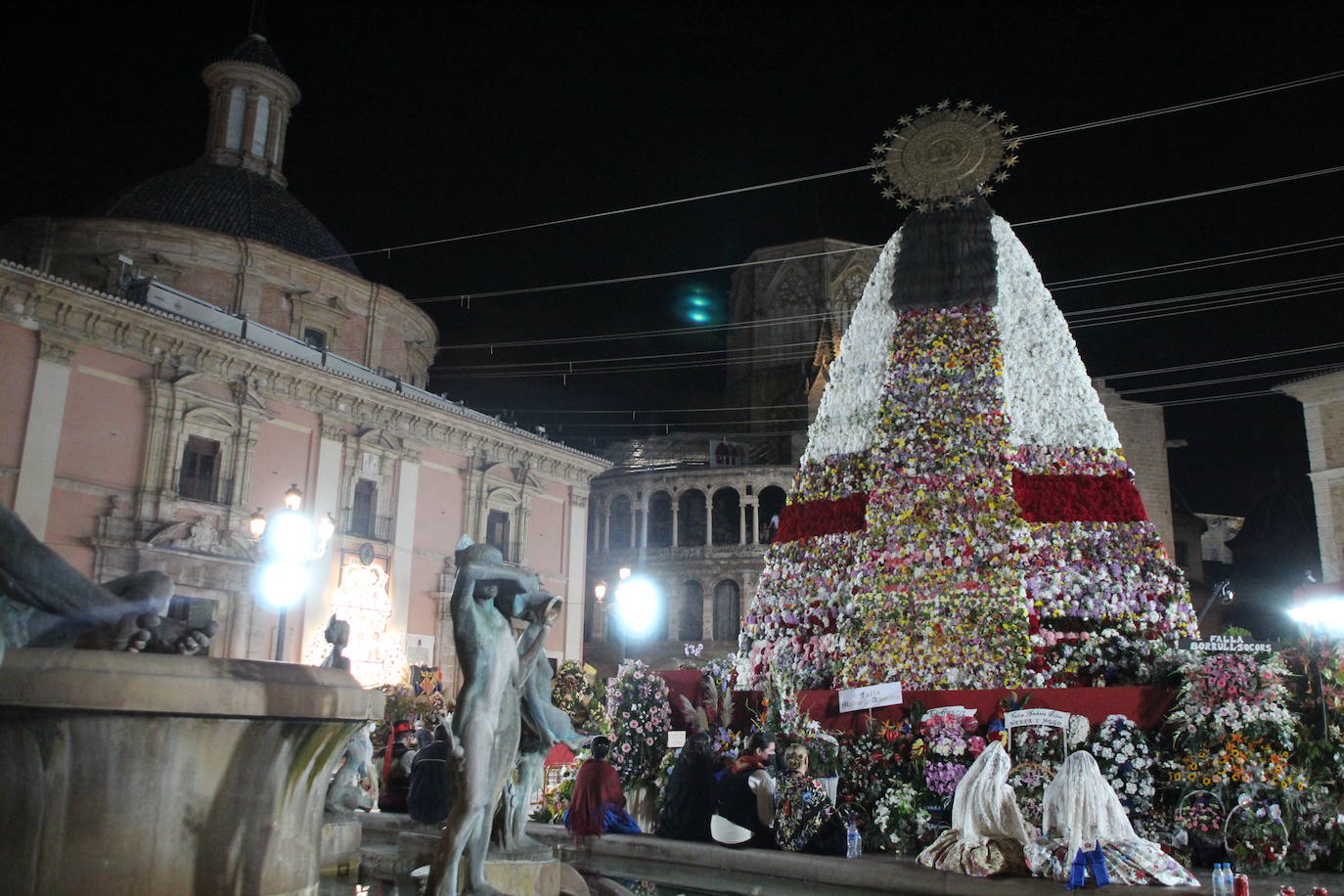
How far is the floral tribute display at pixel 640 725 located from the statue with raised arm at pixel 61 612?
690 centimetres

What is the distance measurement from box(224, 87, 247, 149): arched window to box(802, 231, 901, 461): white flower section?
2314cm

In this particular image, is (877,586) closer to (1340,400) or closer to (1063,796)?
(1063,796)

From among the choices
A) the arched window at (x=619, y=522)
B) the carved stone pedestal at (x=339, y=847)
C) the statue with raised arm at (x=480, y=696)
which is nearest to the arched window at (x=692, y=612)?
the arched window at (x=619, y=522)

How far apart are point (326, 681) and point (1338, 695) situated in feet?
24.7

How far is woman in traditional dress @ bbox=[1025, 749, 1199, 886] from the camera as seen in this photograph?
6.27 m

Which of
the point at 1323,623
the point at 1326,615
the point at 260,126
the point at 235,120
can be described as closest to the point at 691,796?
the point at 1323,623

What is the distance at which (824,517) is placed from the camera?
38.7 ft

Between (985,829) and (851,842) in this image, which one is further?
(851,842)

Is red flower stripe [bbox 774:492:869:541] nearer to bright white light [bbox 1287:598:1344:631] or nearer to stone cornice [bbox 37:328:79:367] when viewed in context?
bright white light [bbox 1287:598:1344:631]

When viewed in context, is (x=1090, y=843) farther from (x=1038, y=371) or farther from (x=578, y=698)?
(x=578, y=698)

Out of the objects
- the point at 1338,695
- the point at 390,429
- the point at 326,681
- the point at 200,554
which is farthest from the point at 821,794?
the point at 390,429

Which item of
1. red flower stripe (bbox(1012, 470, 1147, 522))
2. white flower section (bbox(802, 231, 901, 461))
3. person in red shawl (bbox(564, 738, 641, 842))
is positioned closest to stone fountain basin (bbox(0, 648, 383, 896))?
person in red shawl (bbox(564, 738, 641, 842))

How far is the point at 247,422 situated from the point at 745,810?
16543 millimetres

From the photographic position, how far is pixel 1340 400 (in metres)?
27.0
